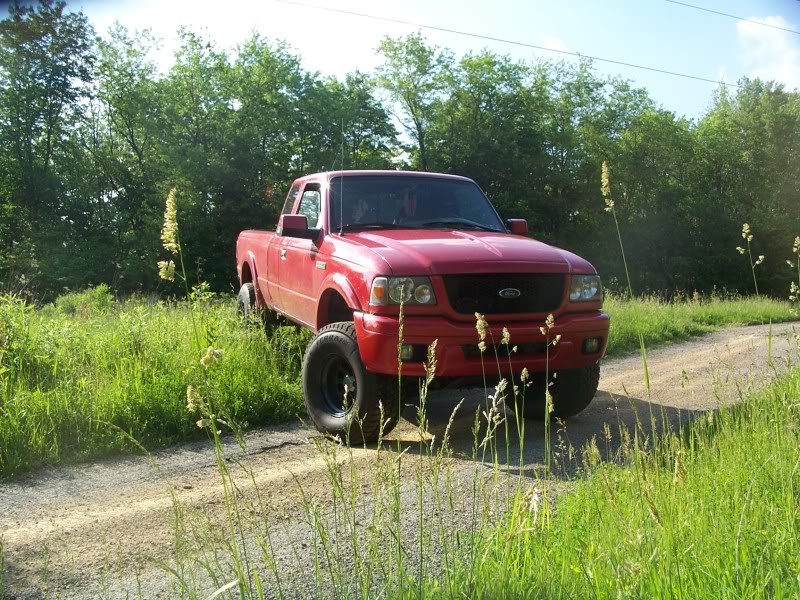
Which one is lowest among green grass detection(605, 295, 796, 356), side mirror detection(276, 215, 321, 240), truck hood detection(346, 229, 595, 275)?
green grass detection(605, 295, 796, 356)

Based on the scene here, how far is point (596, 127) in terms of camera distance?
174 ft

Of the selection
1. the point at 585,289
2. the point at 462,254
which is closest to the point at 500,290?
the point at 462,254

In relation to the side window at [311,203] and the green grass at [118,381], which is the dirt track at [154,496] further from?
the side window at [311,203]

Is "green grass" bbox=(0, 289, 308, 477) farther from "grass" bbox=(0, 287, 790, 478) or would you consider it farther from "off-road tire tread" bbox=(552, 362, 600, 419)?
"off-road tire tread" bbox=(552, 362, 600, 419)

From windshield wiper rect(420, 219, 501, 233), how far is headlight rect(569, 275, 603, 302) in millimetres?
1215

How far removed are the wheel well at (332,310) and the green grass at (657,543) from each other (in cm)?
295

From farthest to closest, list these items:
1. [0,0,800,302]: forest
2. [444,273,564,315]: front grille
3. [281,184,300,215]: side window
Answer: [0,0,800,302]: forest → [281,184,300,215]: side window → [444,273,564,315]: front grille

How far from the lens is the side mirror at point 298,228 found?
598cm

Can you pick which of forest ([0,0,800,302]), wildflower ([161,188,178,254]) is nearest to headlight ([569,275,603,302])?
wildflower ([161,188,178,254])

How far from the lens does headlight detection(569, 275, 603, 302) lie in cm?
527

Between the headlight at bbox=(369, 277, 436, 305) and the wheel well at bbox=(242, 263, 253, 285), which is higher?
the headlight at bbox=(369, 277, 436, 305)

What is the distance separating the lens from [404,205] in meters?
6.42

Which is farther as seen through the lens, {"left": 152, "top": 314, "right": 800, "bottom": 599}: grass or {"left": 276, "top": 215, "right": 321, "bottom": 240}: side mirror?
{"left": 276, "top": 215, "right": 321, "bottom": 240}: side mirror

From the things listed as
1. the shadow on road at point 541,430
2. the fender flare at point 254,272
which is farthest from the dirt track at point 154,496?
the fender flare at point 254,272
